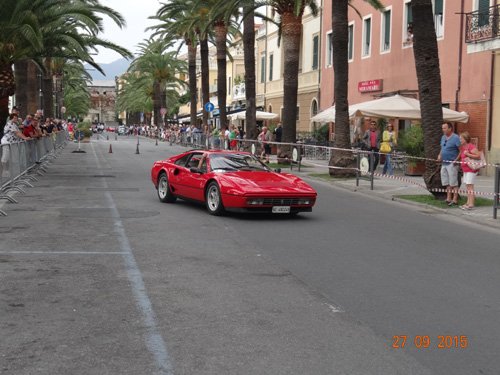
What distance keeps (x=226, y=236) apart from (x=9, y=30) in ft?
44.0

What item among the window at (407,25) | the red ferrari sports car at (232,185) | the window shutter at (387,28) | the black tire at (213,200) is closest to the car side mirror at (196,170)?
the red ferrari sports car at (232,185)

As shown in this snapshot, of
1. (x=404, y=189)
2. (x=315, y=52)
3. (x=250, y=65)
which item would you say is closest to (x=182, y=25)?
(x=315, y=52)

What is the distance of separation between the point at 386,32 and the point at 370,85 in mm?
2668

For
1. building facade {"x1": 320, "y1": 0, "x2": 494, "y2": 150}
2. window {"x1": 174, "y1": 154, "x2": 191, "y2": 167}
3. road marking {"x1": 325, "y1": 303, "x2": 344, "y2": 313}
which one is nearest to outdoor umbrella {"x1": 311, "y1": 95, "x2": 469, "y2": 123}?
building facade {"x1": 320, "y1": 0, "x2": 494, "y2": 150}

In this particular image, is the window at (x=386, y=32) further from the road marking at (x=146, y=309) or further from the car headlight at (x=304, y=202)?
the road marking at (x=146, y=309)

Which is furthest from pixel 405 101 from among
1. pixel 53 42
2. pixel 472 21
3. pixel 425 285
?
pixel 425 285

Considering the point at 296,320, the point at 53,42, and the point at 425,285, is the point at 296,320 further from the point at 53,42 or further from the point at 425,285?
the point at 53,42

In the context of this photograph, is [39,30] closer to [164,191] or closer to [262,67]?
[164,191]

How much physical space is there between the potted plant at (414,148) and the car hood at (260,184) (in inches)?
444

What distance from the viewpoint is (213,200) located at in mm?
13422

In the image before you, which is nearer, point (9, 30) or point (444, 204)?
point (444, 204)

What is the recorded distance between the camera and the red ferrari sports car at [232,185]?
500 inches

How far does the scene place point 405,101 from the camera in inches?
1030

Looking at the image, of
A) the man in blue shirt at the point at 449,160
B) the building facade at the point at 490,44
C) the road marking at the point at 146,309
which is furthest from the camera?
the building facade at the point at 490,44
